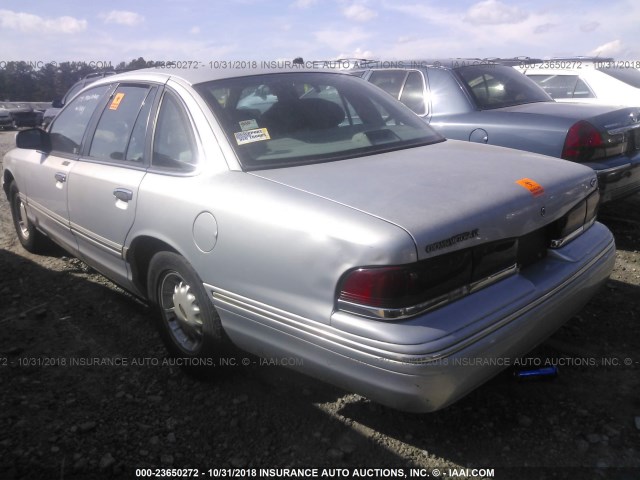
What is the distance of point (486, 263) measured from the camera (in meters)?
2.22

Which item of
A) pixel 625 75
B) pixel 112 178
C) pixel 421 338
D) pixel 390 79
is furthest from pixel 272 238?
pixel 625 75

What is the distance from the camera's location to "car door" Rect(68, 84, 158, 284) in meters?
3.14

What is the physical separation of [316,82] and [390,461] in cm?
212

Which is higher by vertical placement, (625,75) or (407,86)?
(625,75)

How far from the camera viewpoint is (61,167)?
386 cm

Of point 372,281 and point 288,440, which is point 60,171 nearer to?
point 288,440

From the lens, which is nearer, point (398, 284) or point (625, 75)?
point (398, 284)

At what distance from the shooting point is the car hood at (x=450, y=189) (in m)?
2.06

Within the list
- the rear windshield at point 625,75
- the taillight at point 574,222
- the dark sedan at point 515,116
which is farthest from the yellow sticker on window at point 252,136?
the rear windshield at point 625,75

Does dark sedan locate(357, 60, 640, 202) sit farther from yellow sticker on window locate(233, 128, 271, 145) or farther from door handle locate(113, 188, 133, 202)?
door handle locate(113, 188, 133, 202)

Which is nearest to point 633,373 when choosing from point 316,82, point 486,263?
point 486,263

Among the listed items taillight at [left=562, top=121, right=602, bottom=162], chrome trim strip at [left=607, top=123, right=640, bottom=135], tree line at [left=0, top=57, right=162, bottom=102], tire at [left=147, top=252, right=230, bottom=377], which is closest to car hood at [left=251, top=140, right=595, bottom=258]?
tire at [left=147, top=252, right=230, bottom=377]

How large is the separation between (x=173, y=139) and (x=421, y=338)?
1.73 metres

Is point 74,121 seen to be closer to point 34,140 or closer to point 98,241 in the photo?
point 34,140
